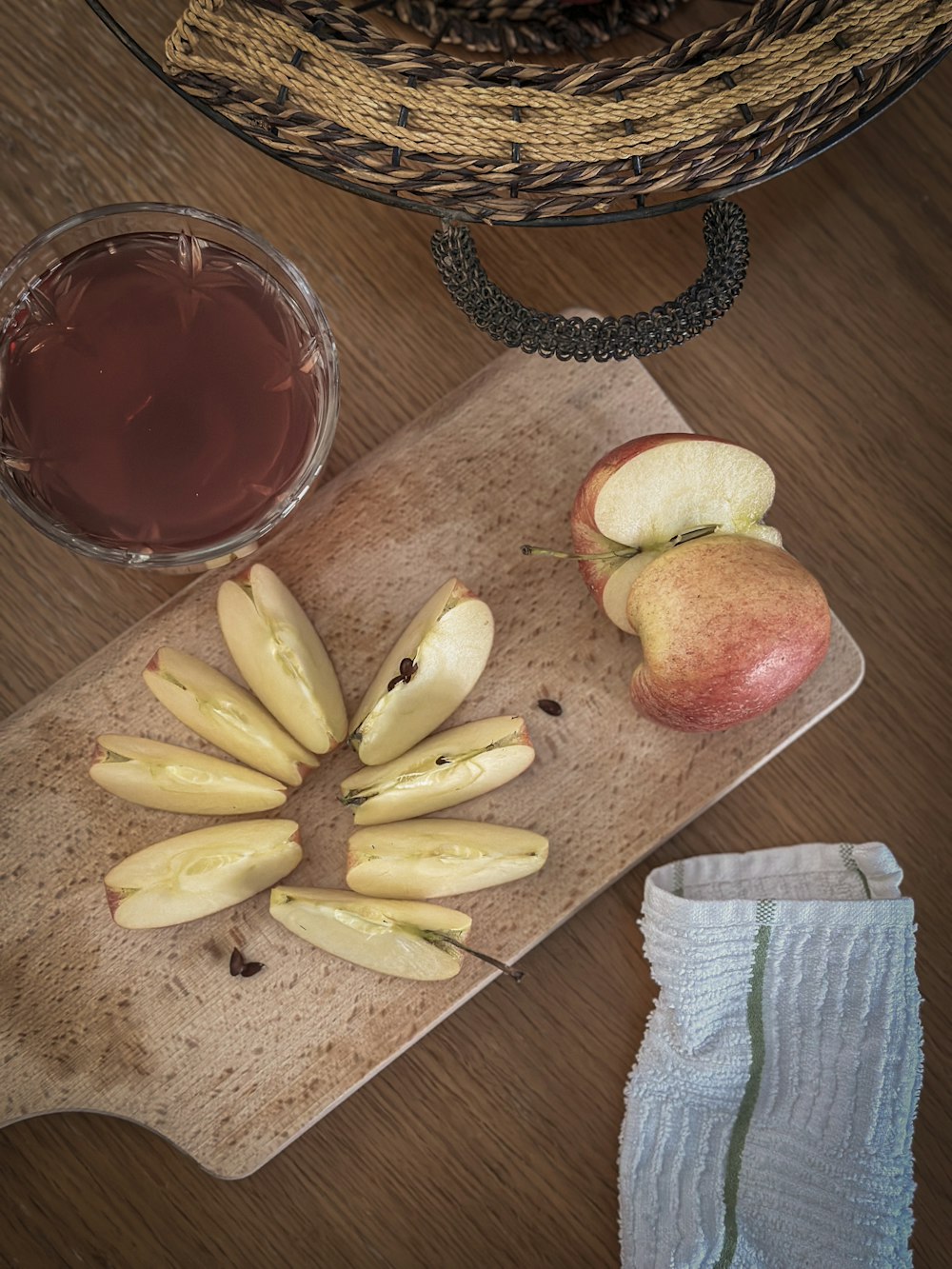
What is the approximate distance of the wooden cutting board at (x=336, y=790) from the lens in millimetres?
691

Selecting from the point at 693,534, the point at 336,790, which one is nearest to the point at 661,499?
the point at 693,534

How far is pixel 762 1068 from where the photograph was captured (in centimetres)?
71

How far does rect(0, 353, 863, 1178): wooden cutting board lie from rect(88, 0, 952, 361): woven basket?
0.18 m

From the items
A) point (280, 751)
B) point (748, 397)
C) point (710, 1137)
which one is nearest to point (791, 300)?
point (748, 397)

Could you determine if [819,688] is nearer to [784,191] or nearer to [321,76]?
[784,191]

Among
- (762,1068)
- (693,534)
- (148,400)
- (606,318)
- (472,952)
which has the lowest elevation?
(762,1068)

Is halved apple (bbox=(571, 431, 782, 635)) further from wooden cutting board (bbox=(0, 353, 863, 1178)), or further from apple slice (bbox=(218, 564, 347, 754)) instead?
apple slice (bbox=(218, 564, 347, 754))

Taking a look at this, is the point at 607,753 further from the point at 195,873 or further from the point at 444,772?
the point at 195,873

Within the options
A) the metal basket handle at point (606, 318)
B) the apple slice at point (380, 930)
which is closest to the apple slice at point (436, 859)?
the apple slice at point (380, 930)

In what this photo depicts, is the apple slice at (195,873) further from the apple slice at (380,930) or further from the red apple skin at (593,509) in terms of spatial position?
the red apple skin at (593,509)

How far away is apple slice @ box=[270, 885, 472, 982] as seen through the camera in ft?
2.19

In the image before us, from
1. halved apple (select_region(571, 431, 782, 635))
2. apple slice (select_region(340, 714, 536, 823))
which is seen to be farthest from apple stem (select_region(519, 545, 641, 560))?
apple slice (select_region(340, 714, 536, 823))

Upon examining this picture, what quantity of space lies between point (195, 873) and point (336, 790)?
0.11 meters

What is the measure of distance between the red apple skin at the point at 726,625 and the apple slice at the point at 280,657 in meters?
0.22
